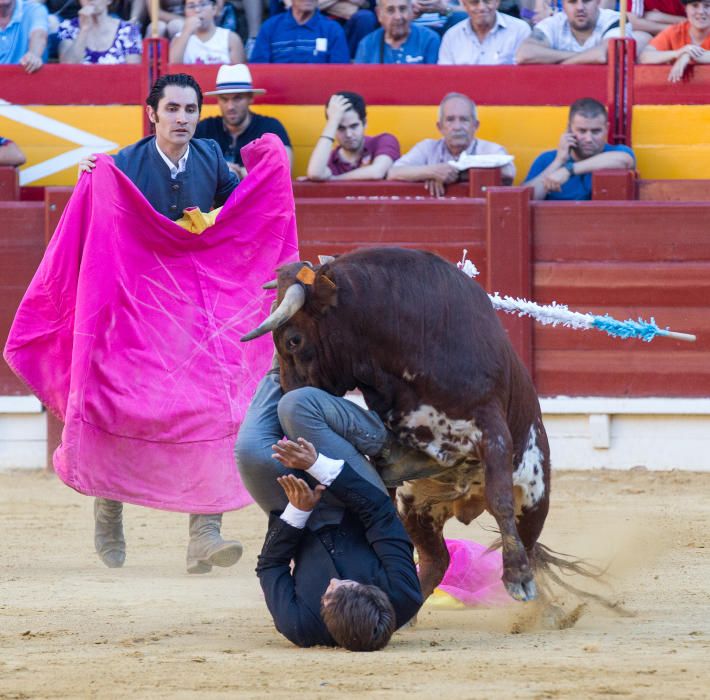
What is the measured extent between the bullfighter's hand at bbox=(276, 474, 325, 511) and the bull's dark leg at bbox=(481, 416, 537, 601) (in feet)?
1.76

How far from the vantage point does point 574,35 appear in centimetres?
862

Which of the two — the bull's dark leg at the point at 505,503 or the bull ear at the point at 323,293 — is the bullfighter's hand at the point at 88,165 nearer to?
the bull ear at the point at 323,293

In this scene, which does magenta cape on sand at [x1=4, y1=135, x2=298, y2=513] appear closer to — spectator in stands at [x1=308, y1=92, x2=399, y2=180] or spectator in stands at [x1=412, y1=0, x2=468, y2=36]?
spectator in stands at [x1=308, y1=92, x2=399, y2=180]

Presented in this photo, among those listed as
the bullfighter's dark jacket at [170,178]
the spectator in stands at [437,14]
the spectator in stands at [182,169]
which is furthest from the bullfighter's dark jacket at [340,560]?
the spectator in stands at [437,14]

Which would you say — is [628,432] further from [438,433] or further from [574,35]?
[438,433]

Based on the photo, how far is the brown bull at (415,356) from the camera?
429 centimetres

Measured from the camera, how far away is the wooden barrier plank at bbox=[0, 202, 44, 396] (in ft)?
27.3

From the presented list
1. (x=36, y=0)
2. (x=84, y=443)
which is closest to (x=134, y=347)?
(x=84, y=443)

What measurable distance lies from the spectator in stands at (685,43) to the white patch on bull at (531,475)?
423 cm

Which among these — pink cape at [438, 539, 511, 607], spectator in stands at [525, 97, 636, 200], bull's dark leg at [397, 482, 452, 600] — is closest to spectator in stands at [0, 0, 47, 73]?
spectator in stands at [525, 97, 636, 200]

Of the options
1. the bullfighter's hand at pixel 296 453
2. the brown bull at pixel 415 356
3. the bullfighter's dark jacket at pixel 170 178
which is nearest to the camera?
the bullfighter's hand at pixel 296 453

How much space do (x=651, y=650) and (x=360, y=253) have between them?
4.43 feet

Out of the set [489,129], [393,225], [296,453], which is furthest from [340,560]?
[489,129]

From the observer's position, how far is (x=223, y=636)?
430cm
